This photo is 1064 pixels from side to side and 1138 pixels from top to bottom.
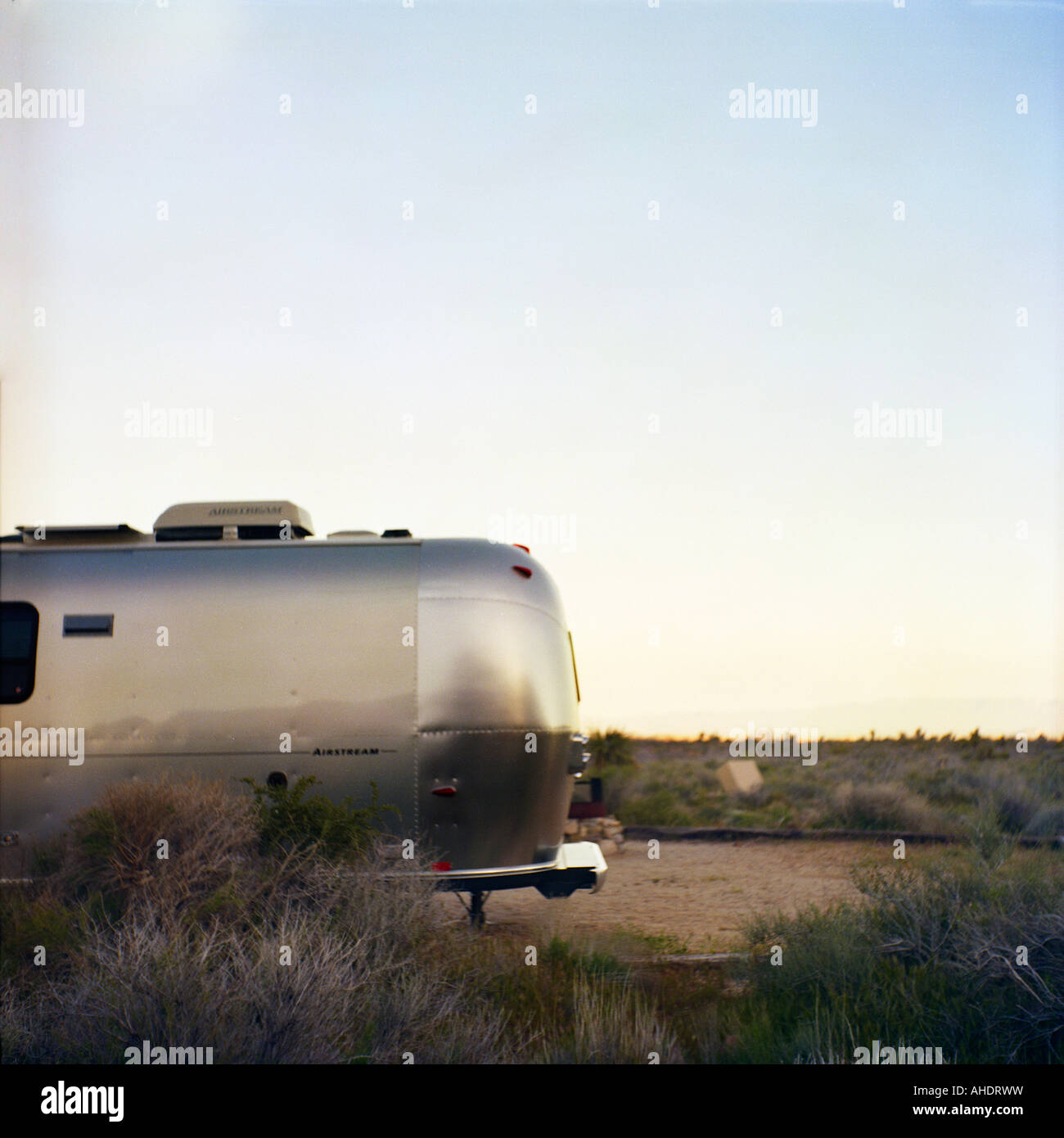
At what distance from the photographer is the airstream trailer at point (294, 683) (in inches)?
301

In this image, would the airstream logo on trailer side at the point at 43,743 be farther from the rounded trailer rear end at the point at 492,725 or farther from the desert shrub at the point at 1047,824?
the desert shrub at the point at 1047,824

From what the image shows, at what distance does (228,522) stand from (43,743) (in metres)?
2.23

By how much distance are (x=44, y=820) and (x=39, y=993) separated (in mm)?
1922

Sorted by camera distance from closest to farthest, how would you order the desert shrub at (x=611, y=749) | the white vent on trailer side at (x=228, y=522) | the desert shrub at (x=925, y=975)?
the desert shrub at (x=925, y=975) < the white vent on trailer side at (x=228, y=522) < the desert shrub at (x=611, y=749)

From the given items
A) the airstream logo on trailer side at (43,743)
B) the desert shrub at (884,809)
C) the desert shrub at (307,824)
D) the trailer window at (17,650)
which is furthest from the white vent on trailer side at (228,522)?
the desert shrub at (884,809)

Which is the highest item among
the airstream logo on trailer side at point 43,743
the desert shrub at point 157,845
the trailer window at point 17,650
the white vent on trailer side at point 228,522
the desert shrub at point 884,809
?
the white vent on trailer side at point 228,522

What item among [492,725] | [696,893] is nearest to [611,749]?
[696,893]

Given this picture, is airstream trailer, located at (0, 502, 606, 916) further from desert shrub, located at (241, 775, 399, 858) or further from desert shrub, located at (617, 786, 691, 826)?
desert shrub, located at (617, 786, 691, 826)

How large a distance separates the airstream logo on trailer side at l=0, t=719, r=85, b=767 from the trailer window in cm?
24

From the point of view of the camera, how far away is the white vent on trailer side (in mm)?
8453

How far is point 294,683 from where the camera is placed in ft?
25.4

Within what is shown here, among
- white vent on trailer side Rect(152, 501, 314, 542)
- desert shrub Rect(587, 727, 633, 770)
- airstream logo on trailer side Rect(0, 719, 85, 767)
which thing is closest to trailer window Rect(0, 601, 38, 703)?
airstream logo on trailer side Rect(0, 719, 85, 767)

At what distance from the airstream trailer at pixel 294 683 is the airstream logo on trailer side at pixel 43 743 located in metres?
0.01

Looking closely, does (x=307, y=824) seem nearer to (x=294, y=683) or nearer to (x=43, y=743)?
(x=294, y=683)
